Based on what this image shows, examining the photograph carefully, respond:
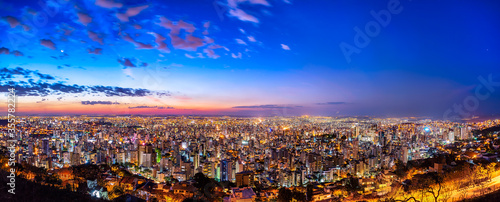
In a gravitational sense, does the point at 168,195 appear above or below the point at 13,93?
below

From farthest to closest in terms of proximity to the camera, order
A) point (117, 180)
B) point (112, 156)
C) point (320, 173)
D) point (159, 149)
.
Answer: point (159, 149), point (112, 156), point (320, 173), point (117, 180)

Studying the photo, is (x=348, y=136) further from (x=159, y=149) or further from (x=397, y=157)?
(x=159, y=149)

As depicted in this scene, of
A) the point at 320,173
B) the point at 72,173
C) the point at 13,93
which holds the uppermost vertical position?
the point at 13,93

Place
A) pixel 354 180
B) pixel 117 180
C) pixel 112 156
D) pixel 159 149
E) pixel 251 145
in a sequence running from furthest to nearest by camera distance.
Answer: pixel 251 145 → pixel 159 149 → pixel 112 156 → pixel 354 180 → pixel 117 180

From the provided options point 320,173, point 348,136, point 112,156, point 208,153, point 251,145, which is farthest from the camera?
point 348,136

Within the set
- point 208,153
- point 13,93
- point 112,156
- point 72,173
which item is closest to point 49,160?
point 112,156

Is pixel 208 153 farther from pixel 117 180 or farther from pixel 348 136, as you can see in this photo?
pixel 348 136

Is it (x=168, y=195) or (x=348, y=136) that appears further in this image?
(x=348, y=136)

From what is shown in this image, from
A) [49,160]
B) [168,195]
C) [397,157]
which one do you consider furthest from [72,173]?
[397,157]

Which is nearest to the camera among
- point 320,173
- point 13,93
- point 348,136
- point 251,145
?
point 13,93
